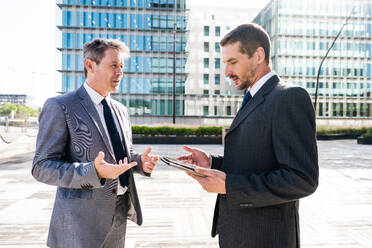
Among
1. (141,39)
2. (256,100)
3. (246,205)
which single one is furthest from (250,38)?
(141,39)

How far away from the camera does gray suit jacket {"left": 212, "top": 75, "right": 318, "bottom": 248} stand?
1595mm

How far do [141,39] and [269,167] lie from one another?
4549cm

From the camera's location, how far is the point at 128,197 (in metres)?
2.62

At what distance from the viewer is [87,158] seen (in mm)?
2141

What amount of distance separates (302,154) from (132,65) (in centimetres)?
4453

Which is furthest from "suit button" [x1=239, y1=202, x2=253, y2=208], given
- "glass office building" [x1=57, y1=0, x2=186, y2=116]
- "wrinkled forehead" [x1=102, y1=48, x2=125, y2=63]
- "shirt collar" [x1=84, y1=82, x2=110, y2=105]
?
"glass office building" [x1=57, y1=0, x2=186, y2=116]

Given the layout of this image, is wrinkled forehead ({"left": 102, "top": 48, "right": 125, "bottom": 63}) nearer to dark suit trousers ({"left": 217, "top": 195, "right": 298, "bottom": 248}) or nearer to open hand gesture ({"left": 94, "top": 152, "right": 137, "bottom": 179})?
open hand gesture ({"left": 94, "top": 152, "right": 137, "bottom": 179})

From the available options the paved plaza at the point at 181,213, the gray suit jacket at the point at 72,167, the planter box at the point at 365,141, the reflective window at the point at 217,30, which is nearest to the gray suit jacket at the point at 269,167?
the gray suit jacket at the point at 72,167

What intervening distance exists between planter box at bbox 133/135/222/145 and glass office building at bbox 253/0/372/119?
31.5 m

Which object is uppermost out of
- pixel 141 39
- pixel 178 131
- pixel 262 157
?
pixel 141 39

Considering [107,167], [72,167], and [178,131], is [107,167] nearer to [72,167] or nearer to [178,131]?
[72,167]

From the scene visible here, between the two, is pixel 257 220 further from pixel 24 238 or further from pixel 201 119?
pixel 201 119

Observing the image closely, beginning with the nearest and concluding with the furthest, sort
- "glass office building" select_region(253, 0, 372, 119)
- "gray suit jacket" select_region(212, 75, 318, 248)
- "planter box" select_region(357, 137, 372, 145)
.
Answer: "gray suit jacket" select_region(212, 75, 318, 248) → "planter box" select_region(357, 137, 372, 145) → "glass office building" select_region(253, 0, 372, 119)

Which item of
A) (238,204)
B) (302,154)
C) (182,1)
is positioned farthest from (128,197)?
A: (182,1)
